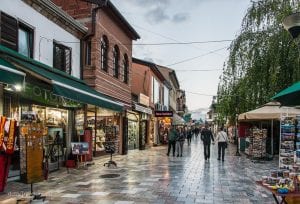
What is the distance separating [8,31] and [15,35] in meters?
0.36

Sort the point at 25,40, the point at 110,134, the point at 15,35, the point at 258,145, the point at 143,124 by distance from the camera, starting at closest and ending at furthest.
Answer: the point at 15,35 → the point at 25,40 → the point at 258,145 → the point at 110,134 → the point at 143,124

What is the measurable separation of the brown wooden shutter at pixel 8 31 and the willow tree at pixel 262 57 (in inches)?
456

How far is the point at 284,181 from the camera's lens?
6395 mm

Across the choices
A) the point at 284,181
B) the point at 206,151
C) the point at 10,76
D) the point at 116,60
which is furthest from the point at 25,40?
the point at 206,151

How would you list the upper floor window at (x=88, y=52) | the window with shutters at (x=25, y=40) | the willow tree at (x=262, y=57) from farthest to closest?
1. the willow tree at (x=262, y=57)
2. the upper floor window at (x=88, y=52)
3. the window with shutters at (x=25, y=40)

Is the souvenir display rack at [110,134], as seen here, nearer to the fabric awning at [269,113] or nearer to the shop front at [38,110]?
the shop front at [38,110]

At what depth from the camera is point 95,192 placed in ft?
32.1

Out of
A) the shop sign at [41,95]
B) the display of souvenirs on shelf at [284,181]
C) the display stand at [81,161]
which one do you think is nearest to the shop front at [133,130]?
the display stand at [81,161]

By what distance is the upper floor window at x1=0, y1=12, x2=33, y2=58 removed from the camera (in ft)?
36.5

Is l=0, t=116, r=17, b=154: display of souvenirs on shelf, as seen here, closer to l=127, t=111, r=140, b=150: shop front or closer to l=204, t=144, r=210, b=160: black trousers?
l=204, t=144, r=210, b=160: black trousers

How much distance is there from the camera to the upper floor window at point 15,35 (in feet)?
36.5

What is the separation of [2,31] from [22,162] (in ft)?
12.9

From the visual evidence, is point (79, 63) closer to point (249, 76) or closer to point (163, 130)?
point (249, 76)

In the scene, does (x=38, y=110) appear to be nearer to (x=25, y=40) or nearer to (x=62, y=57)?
(x=25, y=40)
